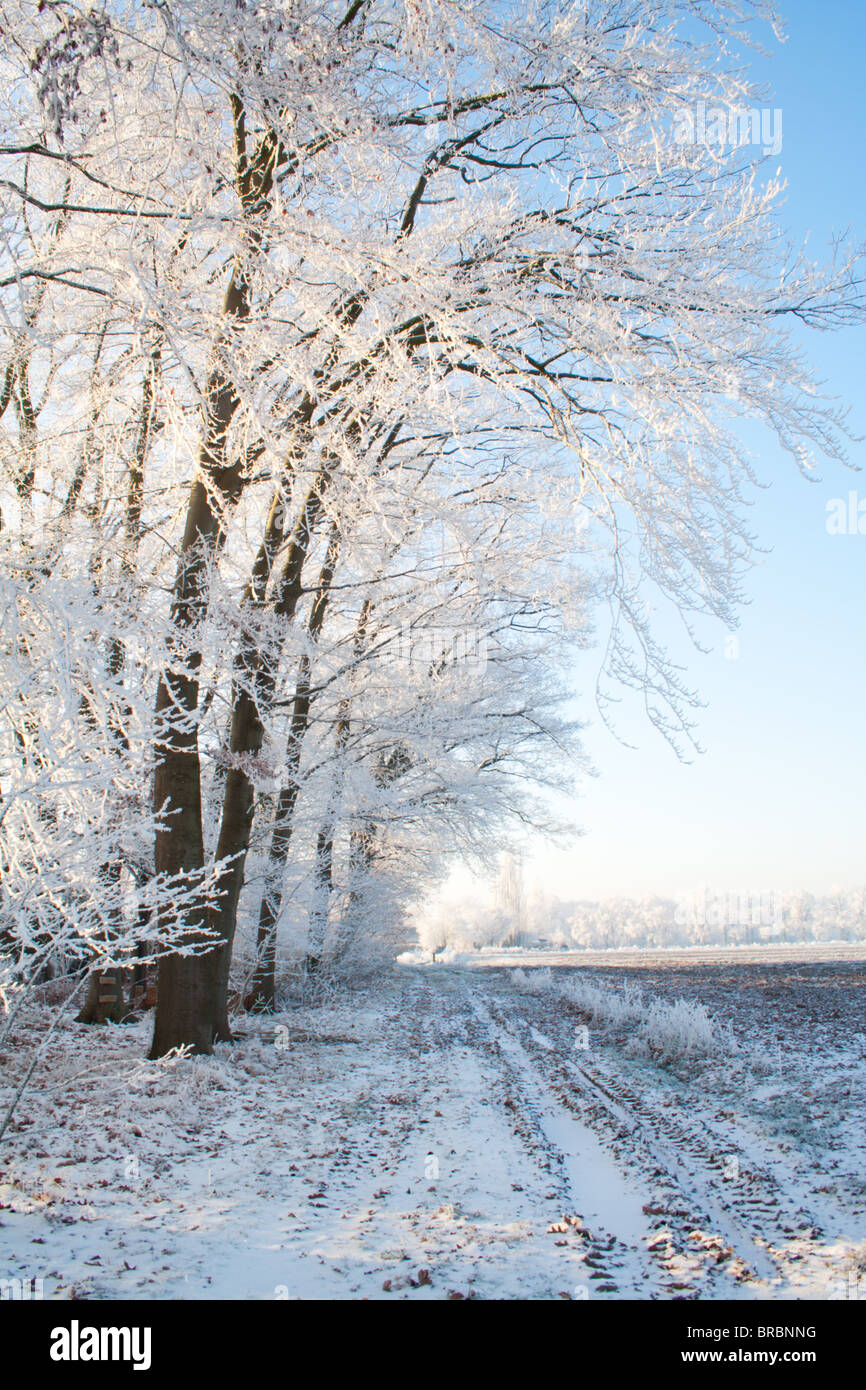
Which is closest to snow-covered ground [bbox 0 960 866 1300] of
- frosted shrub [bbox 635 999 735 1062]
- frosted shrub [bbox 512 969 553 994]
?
frosted shrub [bbox 635 999 735 1062]

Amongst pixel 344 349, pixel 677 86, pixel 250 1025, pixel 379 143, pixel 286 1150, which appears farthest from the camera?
pixel 250 1025

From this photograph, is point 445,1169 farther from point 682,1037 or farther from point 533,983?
point 533,983

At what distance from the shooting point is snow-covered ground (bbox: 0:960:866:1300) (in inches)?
139

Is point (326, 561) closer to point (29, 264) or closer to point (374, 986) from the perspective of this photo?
point (29, 264)

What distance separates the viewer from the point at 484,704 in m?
14.8

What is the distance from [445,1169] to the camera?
5.09 m

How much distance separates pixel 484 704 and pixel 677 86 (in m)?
9.95

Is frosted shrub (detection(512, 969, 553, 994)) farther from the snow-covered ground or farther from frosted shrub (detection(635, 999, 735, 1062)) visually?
the snow-covered ground

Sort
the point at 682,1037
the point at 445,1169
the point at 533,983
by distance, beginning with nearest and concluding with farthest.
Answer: the point at 445,1169 < the point at 682,1037 < the point at 533,983

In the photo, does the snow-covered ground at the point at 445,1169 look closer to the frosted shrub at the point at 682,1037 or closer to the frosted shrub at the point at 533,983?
the frosted shrub at the point at 682,1037

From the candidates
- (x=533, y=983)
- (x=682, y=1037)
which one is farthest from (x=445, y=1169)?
(x=533, y=983)

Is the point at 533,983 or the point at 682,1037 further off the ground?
the point at 682,1037

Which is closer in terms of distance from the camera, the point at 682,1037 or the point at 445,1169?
the point at 445,1169

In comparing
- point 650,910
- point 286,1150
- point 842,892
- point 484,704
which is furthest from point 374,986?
point 842,892
